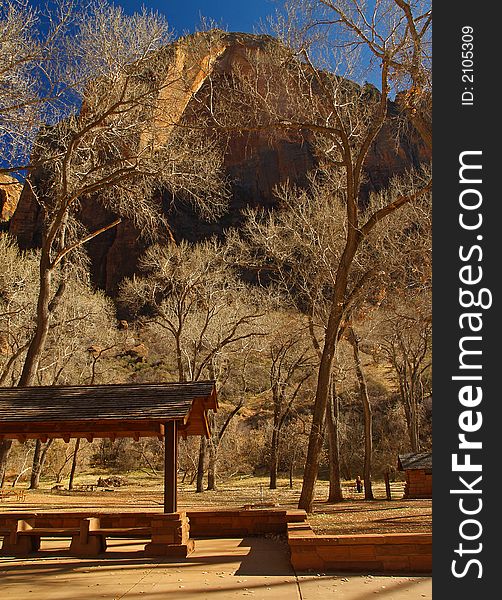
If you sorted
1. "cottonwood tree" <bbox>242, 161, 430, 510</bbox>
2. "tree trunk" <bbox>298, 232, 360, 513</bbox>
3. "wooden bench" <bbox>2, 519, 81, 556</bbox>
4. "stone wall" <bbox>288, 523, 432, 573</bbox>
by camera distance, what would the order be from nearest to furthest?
"stone wall" <bbox>288, 523, 432, 573</bbox> < "wooden bench" <bbox>2, 519, 81, 556</bbox> < "tree trunk" <bbox>298, 232, 360, 513</bbox> < "cottonwood tree" <bbox>242, 161, 430, 510</bbox>

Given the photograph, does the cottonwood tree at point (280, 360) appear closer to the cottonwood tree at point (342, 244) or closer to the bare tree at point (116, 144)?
the cottonwood tree at point (342, 244)

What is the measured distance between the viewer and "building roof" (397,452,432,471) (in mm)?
23703

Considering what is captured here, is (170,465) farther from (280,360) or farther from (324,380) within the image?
(280,360)

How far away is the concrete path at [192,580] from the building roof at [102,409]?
2.09 metres

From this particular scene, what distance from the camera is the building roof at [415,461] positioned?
23.7 m

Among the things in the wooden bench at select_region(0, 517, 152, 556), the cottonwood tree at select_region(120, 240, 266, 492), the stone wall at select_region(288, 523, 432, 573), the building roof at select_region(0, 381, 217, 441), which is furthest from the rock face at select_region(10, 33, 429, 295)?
the stone wall at select_region(288, 523, 432, 573)

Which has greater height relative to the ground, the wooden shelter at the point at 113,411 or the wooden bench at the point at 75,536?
the wooden shelter at the point at 113,411

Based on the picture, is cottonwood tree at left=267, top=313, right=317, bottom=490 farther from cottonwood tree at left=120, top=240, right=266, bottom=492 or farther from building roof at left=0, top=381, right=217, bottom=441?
building roof at left=0, top=381, right=217, bottom=441

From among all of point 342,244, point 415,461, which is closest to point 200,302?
point 342,244

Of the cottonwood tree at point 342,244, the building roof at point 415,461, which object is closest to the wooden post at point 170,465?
the cottonwood tree at point 342,244

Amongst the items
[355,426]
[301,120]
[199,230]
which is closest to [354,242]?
[301,120]

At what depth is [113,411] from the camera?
10180 mm

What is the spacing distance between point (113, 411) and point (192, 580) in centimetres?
356

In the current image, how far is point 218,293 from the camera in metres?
30.3
